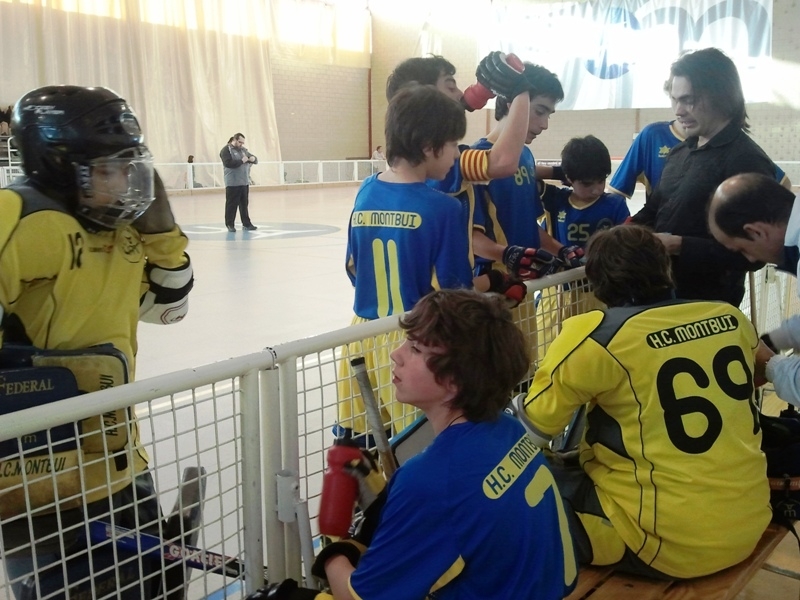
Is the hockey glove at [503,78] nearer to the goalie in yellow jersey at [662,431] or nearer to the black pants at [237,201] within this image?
the goalie in yellow jersey at [662,431]

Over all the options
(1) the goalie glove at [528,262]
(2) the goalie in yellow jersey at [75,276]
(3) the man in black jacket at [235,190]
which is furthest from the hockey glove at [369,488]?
(3) the man in black jacket at [235,190]

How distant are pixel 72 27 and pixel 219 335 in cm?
1595

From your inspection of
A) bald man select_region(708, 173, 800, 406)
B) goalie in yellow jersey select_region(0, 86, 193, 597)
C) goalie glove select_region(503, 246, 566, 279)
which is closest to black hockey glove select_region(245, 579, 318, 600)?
goalie in yellow jersey select_region(0, 86, 193, 597)

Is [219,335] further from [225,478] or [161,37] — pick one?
[161,37]

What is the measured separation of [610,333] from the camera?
1.88 meters

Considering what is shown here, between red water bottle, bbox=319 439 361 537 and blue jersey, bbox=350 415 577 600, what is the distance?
0.41ft

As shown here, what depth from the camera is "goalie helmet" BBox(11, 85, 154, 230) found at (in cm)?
165

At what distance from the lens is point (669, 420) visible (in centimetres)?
186

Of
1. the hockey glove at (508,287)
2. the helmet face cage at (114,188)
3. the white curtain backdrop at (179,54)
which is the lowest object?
the hockey glove at (508,287)

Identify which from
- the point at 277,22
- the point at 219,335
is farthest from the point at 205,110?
the point at 219,335

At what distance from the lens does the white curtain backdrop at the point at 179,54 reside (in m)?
18.0

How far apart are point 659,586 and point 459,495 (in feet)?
3.09

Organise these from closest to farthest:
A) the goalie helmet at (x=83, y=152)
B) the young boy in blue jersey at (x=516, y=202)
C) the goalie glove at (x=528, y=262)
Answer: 1. the goalie helmet at (x=83, y=152)
2. the goalie glove at (x=528, y=262)
3. the young boy in blue jersey at (x=516, y=202)

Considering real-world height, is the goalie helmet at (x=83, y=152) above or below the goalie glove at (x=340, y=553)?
above
